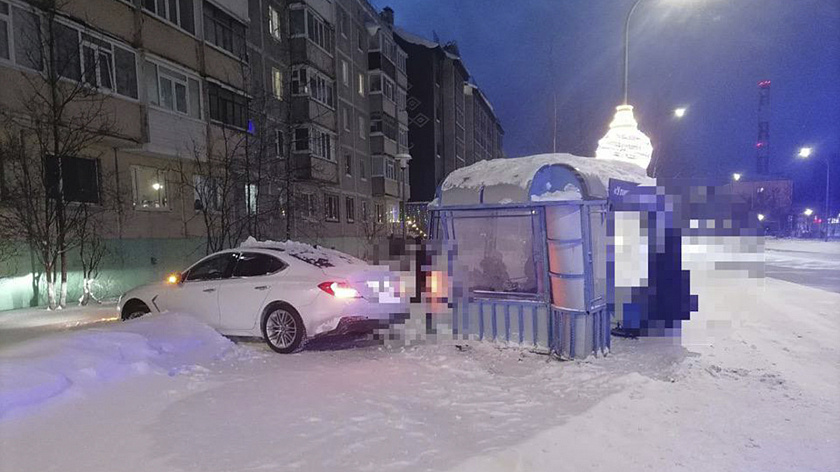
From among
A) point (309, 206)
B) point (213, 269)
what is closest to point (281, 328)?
point (213, 269)

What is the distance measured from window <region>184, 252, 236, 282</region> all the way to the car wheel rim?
3.77 ft

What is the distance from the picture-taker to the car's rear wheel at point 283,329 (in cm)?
642

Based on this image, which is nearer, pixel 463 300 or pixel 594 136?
pixel 463 300

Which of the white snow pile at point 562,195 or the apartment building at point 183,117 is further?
the apartment building at point 183,117

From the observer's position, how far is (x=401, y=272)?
687cm

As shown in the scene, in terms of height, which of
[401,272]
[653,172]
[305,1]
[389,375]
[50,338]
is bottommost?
[389,375]

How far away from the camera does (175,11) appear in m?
15.1

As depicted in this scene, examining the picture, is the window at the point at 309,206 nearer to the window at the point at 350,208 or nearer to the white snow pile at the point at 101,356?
the window at the point at 350,208

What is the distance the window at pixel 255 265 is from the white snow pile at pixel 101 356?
95 centimetres

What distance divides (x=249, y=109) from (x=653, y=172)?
18.1 meters

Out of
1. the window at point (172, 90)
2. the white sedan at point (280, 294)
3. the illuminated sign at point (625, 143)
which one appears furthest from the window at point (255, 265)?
the window at point (172, 90)

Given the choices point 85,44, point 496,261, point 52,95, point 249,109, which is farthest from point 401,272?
point 249,109

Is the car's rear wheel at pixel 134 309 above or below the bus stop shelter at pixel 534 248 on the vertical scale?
below

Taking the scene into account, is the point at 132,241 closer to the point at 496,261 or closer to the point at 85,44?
the point at 85,44
